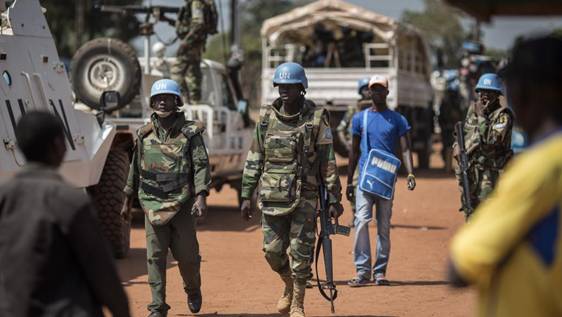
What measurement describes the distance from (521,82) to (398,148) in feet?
25.2

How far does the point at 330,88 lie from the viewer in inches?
938

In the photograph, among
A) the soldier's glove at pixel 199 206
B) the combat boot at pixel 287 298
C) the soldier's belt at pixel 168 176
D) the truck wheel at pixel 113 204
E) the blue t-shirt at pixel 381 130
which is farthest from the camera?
the truck wheel at pixel 113 204

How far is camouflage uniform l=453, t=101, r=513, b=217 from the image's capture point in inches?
393

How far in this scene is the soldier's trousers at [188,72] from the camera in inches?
650

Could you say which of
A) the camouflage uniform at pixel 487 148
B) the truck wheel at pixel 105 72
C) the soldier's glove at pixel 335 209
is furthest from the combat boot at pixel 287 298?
the truck wheel at pixel 105 72

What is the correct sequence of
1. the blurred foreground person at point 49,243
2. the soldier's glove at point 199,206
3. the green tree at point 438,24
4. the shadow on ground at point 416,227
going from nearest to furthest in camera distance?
the blurred foreground person at point 49,243, the soldier's glove at point 199,206, the shadow on ground at point 416,227, the green tree at point 438,24

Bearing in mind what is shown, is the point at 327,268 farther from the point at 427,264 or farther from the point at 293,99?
the point at 427,264

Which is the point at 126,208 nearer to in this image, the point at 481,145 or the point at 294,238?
the point at 294,238

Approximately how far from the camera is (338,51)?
2525cm

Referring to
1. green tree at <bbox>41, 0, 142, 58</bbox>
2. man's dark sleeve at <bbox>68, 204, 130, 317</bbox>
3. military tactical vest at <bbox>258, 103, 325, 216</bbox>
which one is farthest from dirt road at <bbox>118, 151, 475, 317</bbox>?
green tree at <bbox>41, 0, 142, 58</bbox>

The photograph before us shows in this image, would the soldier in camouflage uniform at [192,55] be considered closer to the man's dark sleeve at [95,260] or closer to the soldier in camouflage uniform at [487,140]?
the soldier in camouflage uniform at [487,140]

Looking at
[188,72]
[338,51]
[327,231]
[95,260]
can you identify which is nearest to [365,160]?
[327,231]

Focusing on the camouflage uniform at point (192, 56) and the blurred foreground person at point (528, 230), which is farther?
the camouflage uniform at point (192, 56)

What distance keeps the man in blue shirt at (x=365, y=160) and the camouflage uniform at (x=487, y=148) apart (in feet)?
2.15
